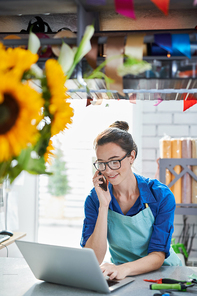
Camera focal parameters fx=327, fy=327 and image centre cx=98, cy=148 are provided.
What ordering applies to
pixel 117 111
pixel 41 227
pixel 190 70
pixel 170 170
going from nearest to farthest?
pixel 190 70 < pixel 170 170 < pixel 117 111 < pixel 41 227

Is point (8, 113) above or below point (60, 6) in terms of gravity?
below

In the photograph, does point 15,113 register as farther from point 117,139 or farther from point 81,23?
point 117,139

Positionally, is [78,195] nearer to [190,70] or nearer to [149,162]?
[149,162]

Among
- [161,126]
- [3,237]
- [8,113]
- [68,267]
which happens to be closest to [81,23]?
[8,113]

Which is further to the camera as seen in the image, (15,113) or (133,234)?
(133,234)

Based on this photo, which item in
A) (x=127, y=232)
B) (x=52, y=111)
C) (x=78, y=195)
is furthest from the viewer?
(x=78, y=195)

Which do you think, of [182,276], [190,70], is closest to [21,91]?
[190,70]

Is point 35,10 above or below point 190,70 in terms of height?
above

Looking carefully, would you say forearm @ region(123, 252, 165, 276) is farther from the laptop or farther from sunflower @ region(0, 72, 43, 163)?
sunflower @ region(0, 72, 43, 163)

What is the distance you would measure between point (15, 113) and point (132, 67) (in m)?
0.56

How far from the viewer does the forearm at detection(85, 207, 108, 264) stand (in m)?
1.61

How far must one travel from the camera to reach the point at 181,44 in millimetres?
1071

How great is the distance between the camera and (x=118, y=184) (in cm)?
179

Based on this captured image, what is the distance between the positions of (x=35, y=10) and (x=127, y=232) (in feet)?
3.61
